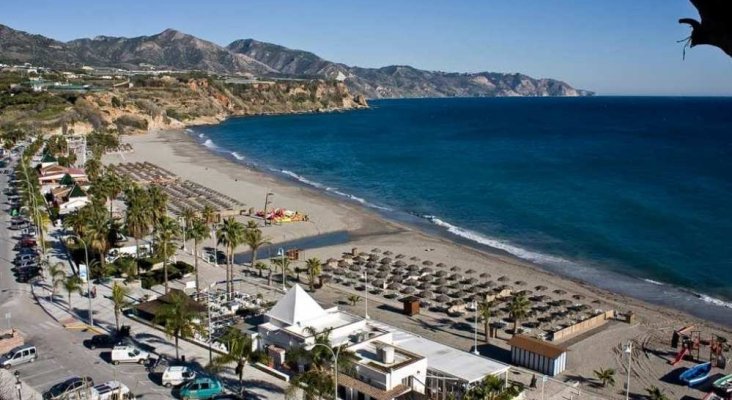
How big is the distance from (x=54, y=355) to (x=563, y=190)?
214 feet

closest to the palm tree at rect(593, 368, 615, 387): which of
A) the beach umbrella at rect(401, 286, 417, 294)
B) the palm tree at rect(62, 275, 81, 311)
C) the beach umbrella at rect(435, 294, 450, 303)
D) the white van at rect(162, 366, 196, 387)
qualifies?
the beach umbrella at rect(435, 294, 450, 303)

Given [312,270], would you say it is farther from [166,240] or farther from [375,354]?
→ [375,354]

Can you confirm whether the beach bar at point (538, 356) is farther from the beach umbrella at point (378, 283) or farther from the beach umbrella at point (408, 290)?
the beach umbrella at point (378, 283)

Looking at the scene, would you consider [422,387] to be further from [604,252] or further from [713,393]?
[604,252]

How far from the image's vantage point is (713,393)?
89.1 feet

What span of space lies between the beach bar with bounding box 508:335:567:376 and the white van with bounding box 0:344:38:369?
70.9 feet

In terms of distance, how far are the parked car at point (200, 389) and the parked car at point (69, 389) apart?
11.1 ft

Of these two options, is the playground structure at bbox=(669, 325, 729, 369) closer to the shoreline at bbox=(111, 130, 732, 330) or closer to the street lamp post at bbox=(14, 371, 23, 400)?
the shoreline at bbox=(111, 130, 732, 330)

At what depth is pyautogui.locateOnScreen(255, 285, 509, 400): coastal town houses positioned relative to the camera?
969 inches

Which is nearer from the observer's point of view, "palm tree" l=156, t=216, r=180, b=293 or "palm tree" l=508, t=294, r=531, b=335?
"palm tree" l=508, t=294, r=531, b=335

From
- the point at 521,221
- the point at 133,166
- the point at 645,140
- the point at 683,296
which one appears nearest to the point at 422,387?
the point at 683,296

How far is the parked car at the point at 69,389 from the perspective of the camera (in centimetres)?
2212

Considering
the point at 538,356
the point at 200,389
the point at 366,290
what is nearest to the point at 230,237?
the point at 366,290

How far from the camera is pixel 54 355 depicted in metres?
27.0
